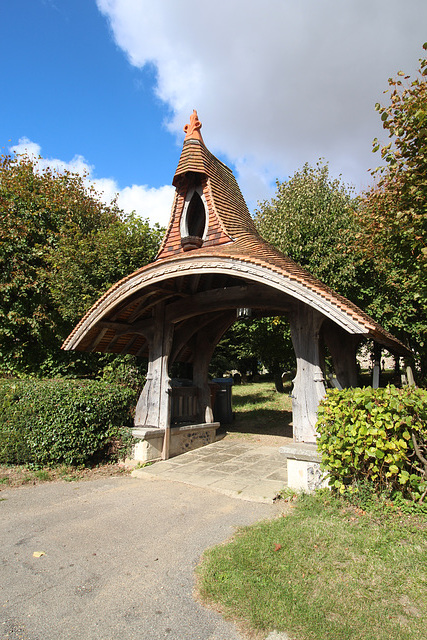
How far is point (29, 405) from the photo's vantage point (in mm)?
7688

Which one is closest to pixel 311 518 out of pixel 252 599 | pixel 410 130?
pixel 252 599

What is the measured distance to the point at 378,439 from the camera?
4.61 m

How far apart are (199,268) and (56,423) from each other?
400 cm

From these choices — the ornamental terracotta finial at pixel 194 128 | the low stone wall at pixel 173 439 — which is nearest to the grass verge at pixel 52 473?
the low stone wall at pixel 173 439

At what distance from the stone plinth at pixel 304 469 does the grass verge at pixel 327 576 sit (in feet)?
2.93

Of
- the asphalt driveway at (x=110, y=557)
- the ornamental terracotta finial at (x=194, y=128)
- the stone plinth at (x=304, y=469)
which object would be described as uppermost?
the ornamental terracotta finial at (x=194, y=128)

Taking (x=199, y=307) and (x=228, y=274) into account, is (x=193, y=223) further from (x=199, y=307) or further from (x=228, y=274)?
(x=228, y=274)

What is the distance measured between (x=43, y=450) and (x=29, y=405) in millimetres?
913

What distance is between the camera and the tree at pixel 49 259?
449 inches

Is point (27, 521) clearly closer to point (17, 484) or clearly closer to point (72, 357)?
point (17, 484)

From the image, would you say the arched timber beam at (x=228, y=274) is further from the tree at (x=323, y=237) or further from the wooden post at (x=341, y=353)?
the tree at (x=323, y=237)

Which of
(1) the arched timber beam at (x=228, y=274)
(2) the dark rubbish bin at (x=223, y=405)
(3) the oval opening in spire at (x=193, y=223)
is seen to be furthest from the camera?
(2) the dark rubbish bin at (x=223, y=405)

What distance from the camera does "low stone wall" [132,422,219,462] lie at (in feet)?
25.6

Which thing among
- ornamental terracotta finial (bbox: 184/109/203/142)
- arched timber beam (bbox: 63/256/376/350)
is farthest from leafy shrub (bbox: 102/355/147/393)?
ornamental terracotta finial (bbox: 184/109/203/142)
